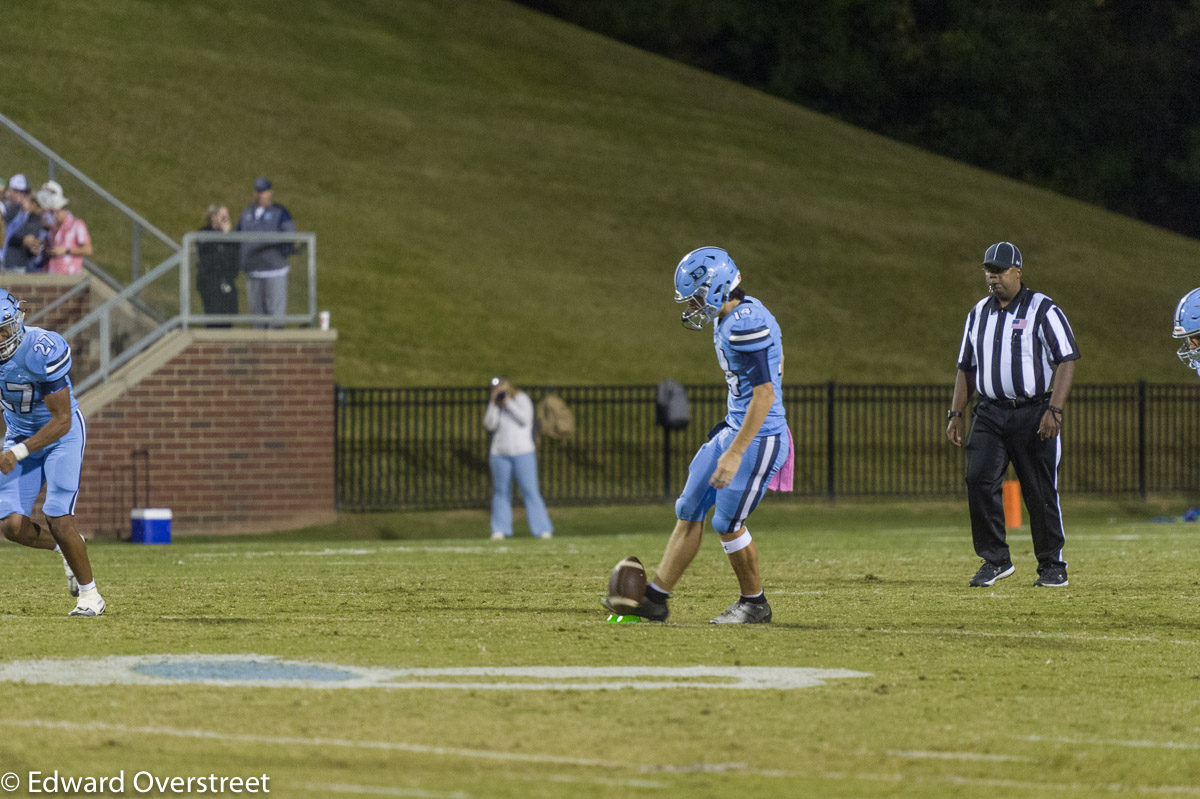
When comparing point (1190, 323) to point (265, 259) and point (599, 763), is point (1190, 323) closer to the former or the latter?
point (599, 763)

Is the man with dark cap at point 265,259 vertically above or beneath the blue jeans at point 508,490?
above

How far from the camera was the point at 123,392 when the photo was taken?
815 inches

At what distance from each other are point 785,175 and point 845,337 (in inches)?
382

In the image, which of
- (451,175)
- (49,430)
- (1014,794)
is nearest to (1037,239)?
(451,175)

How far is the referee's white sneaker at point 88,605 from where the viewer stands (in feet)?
34.1

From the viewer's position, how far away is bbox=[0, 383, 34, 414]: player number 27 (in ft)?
34.3

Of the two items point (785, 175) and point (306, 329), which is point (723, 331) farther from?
point (785, 175)

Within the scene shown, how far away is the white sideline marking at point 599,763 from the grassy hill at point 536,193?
2309 centimetres

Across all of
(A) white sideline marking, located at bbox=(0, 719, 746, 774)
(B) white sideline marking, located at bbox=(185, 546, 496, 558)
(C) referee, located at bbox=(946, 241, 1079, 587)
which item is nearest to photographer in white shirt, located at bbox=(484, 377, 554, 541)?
(B) white sideline marking, located at bbox=(185, 546, 496, 558)

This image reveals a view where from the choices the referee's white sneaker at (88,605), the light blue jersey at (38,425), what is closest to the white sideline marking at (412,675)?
the referee's white sneaker at (88,605)

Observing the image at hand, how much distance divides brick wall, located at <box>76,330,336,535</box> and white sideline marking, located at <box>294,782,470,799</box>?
51.0 feet

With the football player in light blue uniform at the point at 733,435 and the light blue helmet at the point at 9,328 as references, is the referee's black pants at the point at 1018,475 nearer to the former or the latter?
the football player in light blue uniform at the point at 733,435

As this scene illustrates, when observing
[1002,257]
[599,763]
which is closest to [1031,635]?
[1002,257]

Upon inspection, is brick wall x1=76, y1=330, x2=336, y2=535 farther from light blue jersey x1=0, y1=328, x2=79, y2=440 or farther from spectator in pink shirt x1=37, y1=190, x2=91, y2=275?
light blue jersey x1=0, y1=328, x2=79, y2=440
